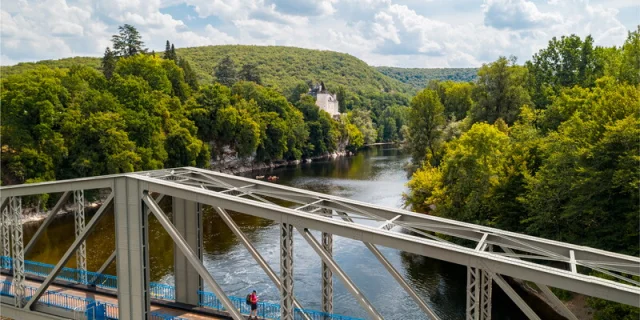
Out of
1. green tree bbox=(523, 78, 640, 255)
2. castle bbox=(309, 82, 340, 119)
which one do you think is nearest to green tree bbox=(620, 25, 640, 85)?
green tree bbox=(523, 78, 640, 255)

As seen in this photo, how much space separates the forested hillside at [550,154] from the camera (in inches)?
982

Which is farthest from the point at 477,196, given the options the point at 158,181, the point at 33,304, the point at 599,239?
the point at 33,304

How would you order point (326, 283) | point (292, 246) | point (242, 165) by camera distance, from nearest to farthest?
point (292, 246)
point (326, 283)
point (242, 165)

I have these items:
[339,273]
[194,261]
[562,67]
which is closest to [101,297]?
[194,261]

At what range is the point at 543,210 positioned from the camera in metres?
28.9

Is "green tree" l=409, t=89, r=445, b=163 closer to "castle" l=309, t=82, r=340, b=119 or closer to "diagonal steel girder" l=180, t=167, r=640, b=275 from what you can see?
"diagonal steel girder" l=180, t=167, r=640, b=275

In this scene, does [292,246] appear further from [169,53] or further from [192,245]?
[169,53]

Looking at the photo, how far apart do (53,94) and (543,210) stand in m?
47.4

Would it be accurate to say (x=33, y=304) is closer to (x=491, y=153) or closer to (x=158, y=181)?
(x=158, y=181)

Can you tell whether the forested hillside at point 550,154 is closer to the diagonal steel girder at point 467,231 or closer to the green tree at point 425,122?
the green tree at point 425,122

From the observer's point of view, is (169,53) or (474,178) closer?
(474,178)

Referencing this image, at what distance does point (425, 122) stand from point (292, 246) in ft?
147

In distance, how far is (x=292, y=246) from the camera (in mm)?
15422

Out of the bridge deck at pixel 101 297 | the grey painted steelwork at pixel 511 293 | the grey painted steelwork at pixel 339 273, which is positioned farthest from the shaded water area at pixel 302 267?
the grey painted steelwork at pixel 511 293
